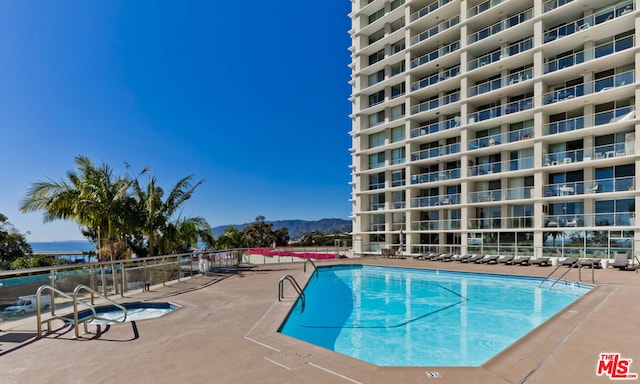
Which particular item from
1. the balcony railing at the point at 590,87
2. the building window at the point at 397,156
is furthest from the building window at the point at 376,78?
the balcony railing at the point at 590,87

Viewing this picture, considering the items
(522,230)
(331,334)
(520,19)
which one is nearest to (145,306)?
(331,334)

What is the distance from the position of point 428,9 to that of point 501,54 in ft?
25.4

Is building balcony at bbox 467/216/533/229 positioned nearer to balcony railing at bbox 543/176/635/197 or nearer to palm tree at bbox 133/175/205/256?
balcony railing at bbox 543/176/635/197

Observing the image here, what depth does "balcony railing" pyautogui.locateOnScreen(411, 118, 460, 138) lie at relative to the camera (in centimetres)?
2539

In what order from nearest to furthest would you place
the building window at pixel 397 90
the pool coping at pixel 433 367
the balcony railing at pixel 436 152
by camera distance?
the pool coping at pixel 433 367 → the balcony railing at pixel 436 152 → the building window at pixel 397 90

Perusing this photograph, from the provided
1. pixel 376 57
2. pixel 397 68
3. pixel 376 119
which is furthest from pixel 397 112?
pixel 376 57

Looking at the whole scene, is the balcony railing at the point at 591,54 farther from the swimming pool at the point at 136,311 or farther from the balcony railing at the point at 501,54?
the swimming pool at the point at 136,311

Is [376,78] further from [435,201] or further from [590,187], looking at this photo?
[590,187]

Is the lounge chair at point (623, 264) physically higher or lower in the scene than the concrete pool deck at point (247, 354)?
lower

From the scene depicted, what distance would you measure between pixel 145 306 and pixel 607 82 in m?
25.7

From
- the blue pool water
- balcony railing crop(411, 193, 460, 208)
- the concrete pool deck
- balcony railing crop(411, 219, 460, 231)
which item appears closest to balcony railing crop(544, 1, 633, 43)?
balcony railing crop(411, 193, 460, 208)

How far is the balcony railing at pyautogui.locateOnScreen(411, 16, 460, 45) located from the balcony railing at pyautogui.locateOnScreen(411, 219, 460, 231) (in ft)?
51.3

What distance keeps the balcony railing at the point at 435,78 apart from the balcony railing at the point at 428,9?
5355 mm

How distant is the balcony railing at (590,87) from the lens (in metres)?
17.6
